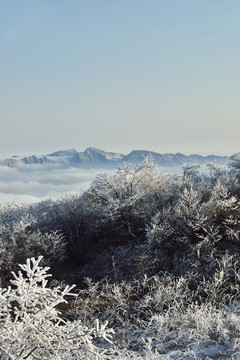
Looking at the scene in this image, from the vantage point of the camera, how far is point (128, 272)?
13.7 meters

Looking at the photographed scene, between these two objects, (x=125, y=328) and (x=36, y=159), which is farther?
(x=36, y=159)

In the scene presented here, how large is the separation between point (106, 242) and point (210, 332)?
12261 mm

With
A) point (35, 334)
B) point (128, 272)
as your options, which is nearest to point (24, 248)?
point (128, 272)

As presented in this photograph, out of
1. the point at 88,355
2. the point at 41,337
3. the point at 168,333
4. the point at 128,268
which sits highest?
the point at 41,337

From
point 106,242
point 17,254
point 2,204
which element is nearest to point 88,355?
point 17,254

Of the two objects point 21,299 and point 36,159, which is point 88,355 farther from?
point 36,159

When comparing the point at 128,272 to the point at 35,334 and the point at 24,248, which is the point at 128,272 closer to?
the point at 24,248

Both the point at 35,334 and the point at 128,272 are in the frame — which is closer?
the point at 35,334

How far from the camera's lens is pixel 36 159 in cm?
18850

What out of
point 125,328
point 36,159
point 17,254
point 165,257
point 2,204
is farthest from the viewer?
point 36,159

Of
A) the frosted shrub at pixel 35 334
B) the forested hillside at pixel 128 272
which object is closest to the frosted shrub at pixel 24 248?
the forested hillside at pixel 128 272

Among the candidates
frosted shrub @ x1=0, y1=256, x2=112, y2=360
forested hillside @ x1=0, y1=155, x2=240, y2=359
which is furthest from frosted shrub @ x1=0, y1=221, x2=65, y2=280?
frosted shrub @ x1=0, y1=256, x2=112, y2=360

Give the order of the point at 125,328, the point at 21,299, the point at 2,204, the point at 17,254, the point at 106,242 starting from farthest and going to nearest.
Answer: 1. the point at 2,204
2. the point at 106,242
3. the point at 17,254
4. the point at 125,328
5. the point at 21,299

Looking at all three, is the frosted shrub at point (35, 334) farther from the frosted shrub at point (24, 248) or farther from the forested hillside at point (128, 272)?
the frosted shrub at point (24, 248)
